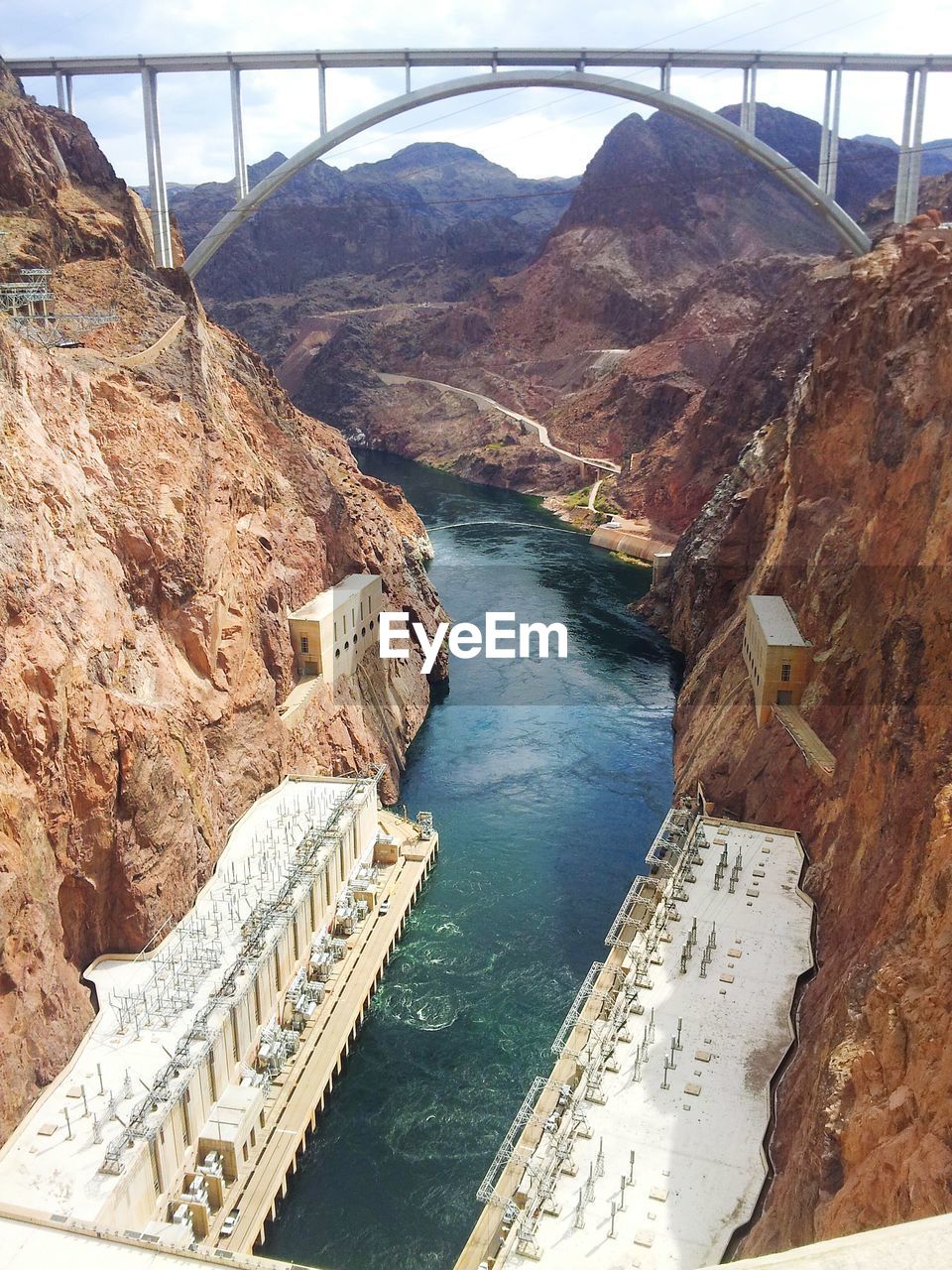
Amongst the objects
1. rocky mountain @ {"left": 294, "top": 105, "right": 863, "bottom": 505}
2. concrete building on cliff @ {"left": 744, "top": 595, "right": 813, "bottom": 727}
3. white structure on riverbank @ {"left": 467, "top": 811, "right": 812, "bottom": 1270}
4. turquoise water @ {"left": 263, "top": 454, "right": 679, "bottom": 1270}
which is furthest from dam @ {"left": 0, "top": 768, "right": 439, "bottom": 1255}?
rocky mountain @ {"left": 294, "top": 105, "right": 863, "bottom": 505}

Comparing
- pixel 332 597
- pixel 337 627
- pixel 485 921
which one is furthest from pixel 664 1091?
pixel 332 597

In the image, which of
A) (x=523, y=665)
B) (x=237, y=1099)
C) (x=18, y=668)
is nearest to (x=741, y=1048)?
(x=237, y=1099)

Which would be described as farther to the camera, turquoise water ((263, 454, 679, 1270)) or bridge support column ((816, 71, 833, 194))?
bridge support column ((816, 71, 833, 194))

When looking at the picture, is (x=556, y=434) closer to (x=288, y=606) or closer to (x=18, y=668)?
(x=288, y=606)

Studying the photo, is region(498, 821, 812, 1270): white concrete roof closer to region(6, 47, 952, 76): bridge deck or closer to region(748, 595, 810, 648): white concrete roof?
region(748, 595, 810, 648): white concrete roof

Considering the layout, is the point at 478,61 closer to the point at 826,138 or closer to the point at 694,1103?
the point at 826,138

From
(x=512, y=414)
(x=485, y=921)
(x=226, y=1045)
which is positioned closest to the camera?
(x=226, y=1045)

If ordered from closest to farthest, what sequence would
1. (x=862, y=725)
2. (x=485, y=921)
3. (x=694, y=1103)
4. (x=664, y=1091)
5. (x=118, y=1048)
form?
(x=694, y=1103) → (x=664, y=1091) → (x=118, y=1048) → (x=862, y=725) → (x=485, y=921)
